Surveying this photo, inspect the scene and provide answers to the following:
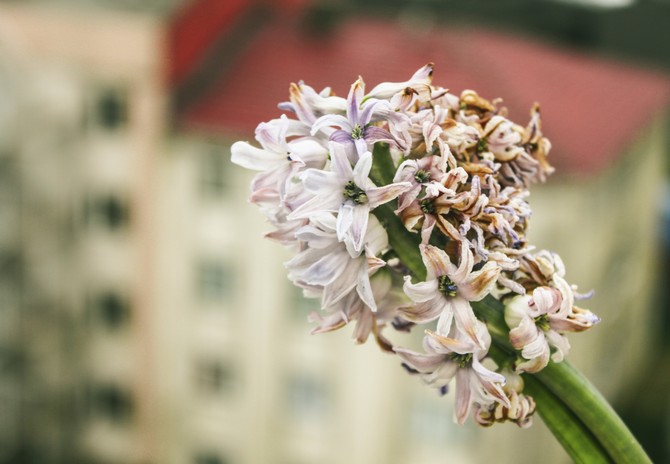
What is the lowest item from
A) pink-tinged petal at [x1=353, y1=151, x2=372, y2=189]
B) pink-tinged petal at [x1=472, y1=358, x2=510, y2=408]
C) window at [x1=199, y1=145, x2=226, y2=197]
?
pink-tinged petal at [x1=472, y1=358, x2=510, y2=408]

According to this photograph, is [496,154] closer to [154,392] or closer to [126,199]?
[126,199]

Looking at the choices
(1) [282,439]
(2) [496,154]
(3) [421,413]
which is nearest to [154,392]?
(1) [282,439]

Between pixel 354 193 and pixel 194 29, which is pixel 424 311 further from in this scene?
pixel 194 29

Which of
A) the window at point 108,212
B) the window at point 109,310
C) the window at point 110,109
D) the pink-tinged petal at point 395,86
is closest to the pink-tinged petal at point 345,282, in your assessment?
the pink-tinged petal at point 395,86

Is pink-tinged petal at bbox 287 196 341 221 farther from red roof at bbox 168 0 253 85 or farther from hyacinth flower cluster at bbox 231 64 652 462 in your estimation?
red roof at bbox 168 0 253 85

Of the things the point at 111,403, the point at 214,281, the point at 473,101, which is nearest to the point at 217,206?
the point at 214,281

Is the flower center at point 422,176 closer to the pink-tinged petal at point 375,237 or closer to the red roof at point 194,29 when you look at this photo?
the pink-tinged petal at point 375,237

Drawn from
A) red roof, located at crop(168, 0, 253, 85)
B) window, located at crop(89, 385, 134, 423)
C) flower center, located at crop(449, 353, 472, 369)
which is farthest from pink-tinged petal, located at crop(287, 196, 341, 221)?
window, located at crop(89, 385, 134, 423)
